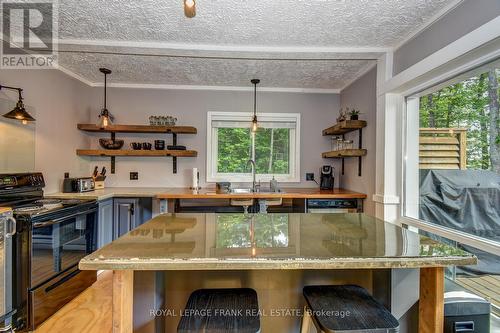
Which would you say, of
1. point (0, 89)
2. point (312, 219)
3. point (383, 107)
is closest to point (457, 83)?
point (383, 107)

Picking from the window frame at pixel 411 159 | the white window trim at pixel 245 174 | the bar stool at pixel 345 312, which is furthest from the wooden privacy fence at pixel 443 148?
the white window trim at pixel 245 174

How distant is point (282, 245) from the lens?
1.03m

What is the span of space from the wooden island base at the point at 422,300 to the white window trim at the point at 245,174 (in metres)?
2.63

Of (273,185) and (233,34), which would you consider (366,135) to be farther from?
(233,34)

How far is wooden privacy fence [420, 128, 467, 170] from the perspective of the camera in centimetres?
177

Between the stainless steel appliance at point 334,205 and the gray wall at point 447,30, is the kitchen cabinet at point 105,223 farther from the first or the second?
the gray wall at point 447,30

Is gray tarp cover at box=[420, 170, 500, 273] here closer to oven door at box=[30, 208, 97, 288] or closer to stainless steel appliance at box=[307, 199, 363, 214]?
stainless steel appliance at box=[307, 199, 363, 214]

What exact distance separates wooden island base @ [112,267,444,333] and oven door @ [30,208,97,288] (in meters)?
1.36

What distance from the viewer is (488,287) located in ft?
5.17

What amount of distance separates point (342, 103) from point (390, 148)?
140 cm

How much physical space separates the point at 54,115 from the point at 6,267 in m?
1.77

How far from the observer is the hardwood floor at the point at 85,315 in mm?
1878

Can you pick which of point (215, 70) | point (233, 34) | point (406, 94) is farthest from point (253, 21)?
point (406, 94)

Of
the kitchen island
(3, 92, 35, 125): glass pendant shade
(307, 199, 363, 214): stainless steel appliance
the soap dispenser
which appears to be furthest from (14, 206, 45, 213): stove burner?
(307, 199, 363, 214): stainless steel appliance
